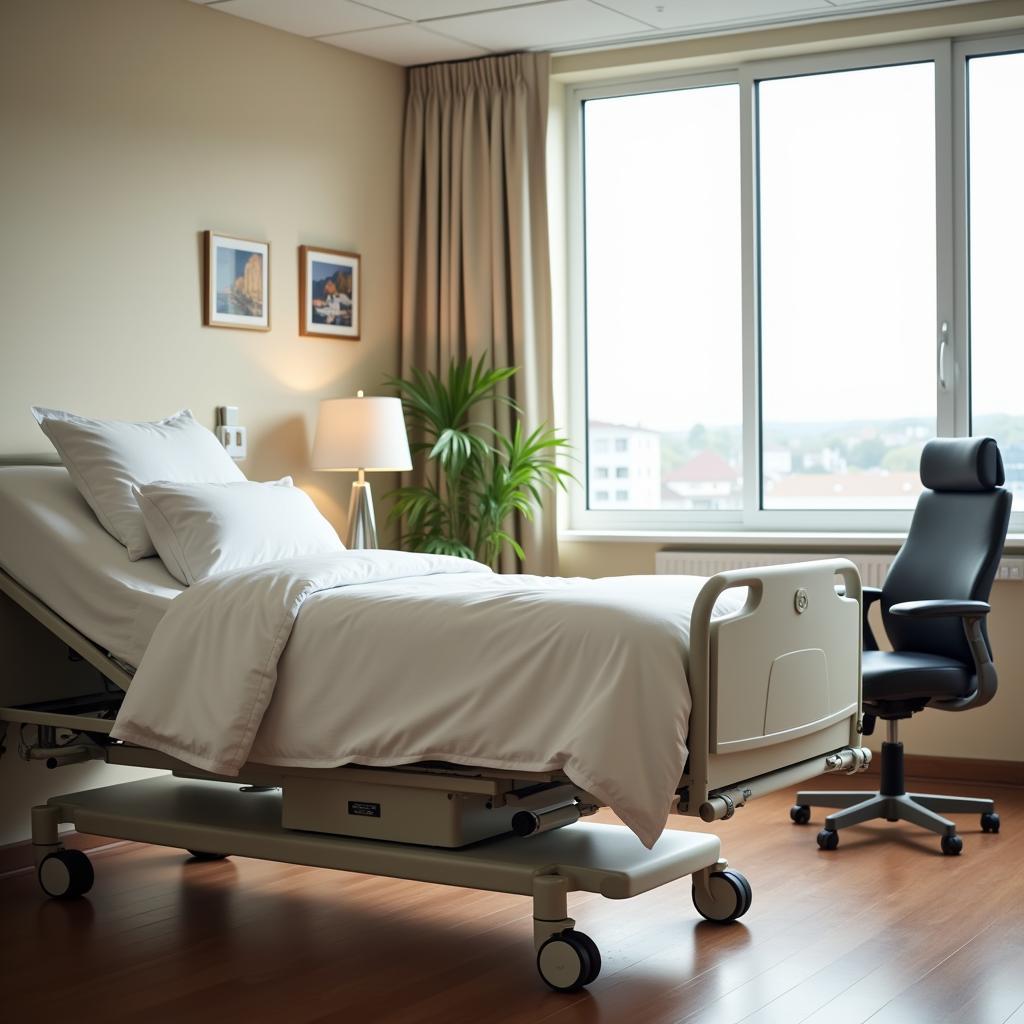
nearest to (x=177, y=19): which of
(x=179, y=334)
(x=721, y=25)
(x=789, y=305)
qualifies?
(x=179, y=334)

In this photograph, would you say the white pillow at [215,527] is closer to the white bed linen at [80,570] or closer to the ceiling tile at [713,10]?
the white bed linen at [80,570]

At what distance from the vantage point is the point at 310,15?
5.02 m

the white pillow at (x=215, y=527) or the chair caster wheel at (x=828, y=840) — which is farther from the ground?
the white pillow at (x=215, y=527)

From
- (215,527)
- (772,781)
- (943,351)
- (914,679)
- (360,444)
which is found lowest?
(772,781)

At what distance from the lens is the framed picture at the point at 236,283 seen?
15.9 feet

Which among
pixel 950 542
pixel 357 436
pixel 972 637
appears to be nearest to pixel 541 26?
pixel 357 436

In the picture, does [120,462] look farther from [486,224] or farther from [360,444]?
[486,224]

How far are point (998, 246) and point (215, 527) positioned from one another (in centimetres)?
302

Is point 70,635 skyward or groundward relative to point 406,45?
A: groundward

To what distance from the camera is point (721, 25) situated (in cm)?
523

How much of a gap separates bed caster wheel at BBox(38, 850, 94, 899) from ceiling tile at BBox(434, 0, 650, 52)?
3049 mm

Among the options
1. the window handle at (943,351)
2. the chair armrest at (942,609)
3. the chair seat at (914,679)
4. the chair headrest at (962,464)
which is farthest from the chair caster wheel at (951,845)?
the window handle at (943,351)

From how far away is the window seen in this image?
5207 mm

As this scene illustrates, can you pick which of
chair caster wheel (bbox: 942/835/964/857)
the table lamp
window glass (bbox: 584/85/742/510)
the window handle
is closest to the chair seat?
chair caster wheel (bbox: 942/835/964/857)
